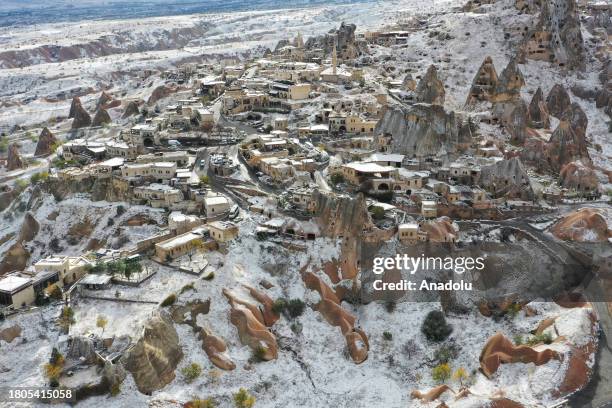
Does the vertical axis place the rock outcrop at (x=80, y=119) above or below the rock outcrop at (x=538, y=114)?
below

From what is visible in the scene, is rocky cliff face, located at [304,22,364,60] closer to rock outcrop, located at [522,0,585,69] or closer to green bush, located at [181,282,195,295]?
rock outcrop, located at [522,0,585,69]

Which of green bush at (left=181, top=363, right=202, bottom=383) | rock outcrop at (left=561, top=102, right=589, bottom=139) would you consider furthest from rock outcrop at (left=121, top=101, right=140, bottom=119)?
green bush at (left=181, top=363, right=202, bottom=383)

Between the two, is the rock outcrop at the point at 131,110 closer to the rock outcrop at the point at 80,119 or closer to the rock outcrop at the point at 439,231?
the rock outcrop at the point at 80,119

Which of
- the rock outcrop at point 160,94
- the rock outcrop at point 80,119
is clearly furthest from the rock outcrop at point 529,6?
the rock outcrop at point 80,119

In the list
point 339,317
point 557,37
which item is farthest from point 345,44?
point 339,317

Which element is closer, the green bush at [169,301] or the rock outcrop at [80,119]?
the green bush at [169,301]

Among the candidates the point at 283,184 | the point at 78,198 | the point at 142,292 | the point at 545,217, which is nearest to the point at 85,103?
the point at 78,198

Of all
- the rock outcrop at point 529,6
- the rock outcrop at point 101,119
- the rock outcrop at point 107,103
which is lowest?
the rock outcrop at point 107,103
